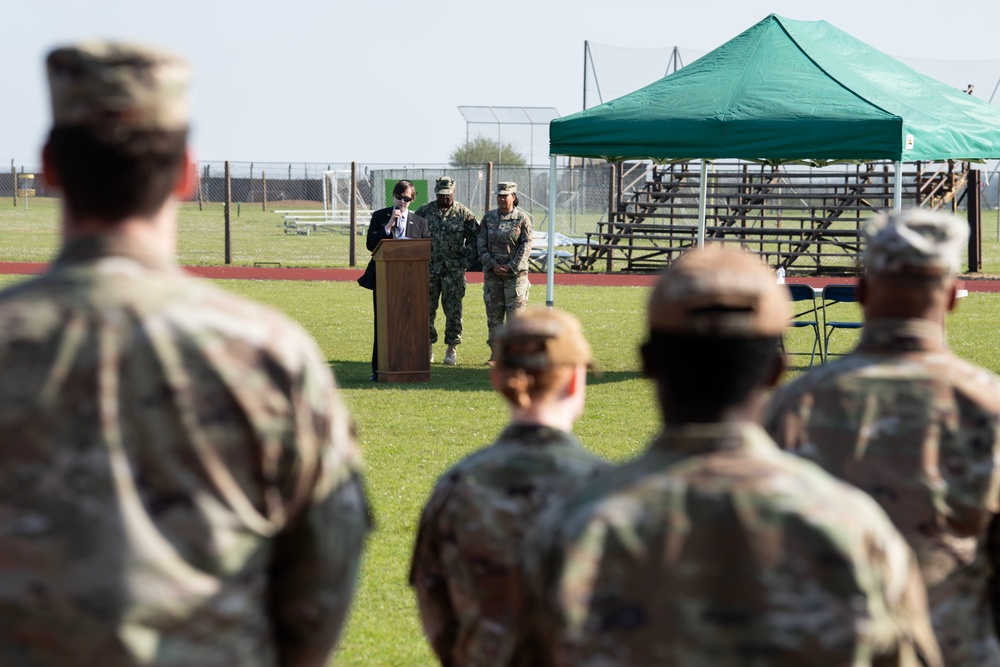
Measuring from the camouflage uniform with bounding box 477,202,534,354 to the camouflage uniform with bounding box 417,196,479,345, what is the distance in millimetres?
197

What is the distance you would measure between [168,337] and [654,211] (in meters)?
32.4

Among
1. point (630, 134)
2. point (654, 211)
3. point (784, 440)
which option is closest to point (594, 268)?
point (654, 211)

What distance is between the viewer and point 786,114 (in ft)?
41.0

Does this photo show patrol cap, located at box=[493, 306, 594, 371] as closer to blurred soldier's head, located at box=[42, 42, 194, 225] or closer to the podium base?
blurred soldier's head, located at box=[42, 42, 194, 225]

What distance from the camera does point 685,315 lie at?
6.77ft

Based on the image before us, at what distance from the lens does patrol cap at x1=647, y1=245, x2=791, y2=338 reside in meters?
2.05

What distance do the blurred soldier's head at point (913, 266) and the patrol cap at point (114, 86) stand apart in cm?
174

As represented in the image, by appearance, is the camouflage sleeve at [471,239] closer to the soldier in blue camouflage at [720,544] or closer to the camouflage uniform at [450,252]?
the camouflage uniform at [450,252]

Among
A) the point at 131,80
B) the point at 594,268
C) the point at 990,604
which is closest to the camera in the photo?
the point at 131,80

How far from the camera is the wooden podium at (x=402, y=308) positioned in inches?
499

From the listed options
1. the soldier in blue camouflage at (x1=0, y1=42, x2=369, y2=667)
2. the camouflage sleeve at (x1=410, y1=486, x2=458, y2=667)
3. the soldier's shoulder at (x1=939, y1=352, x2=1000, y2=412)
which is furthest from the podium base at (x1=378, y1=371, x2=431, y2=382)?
the soldier in blue camouflage at (x1=0, y1=42, x2=369, y2=667)

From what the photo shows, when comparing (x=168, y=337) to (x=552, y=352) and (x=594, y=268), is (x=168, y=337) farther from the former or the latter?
(x=594, y=268)

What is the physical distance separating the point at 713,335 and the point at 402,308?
10.8 metres

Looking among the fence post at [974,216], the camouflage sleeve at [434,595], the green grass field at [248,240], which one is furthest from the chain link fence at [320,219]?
the camouflage sleeve at [434,595]
